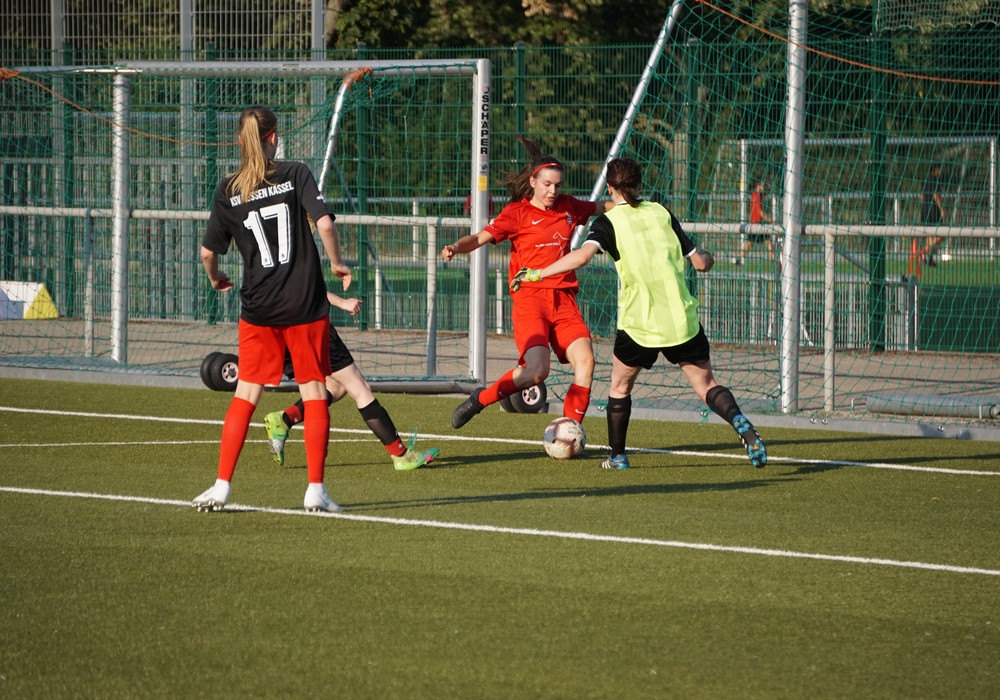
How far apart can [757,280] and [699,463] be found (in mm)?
5593

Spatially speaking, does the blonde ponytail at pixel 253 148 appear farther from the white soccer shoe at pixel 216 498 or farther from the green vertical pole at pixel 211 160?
the green vertical pole at pixel 211 160

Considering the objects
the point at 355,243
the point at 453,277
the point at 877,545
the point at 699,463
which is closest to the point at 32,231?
the point at 355,243

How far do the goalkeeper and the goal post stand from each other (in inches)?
204

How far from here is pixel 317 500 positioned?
6.71 meters

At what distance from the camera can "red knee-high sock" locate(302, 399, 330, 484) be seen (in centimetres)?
659

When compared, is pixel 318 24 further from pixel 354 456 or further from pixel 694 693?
pixel 694 693

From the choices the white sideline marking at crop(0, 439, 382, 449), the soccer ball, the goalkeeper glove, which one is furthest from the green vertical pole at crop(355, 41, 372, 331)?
the soccer ball

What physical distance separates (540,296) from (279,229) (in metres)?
2.75

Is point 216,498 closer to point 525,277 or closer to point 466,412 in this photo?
point 525,277

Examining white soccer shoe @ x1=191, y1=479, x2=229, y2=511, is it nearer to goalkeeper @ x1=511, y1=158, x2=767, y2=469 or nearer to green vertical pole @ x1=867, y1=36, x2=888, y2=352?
goalkeeper @ x1=511, y1=158, x2=767, y2=469

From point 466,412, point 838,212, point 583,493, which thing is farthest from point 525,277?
point 838,212

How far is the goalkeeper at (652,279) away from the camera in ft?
26.4

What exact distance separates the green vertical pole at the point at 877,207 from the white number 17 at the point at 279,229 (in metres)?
9.52

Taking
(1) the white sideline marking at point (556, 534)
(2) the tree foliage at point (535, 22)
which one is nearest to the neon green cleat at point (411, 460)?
(1) the white sideline marking at point (556, 534)
